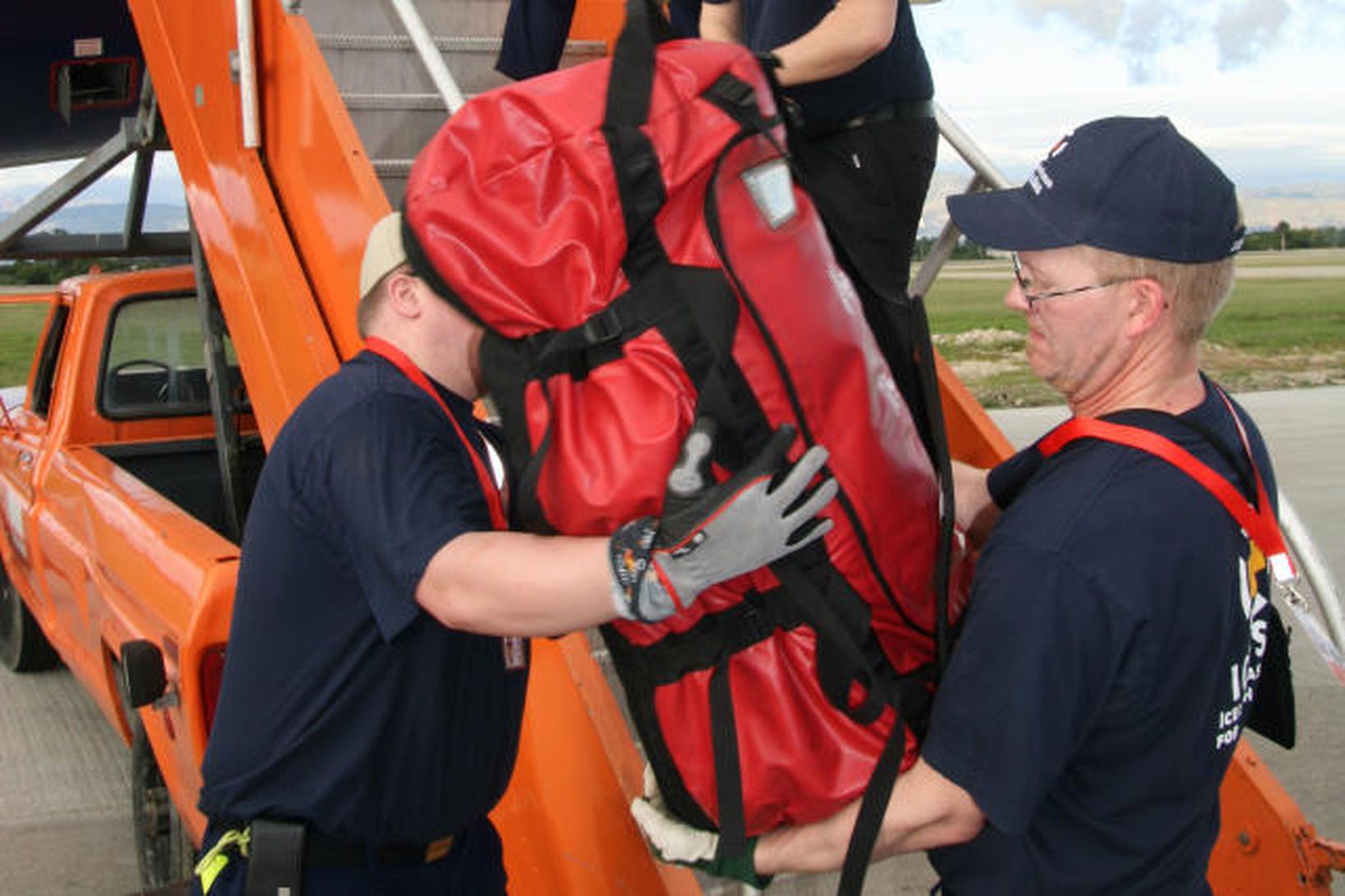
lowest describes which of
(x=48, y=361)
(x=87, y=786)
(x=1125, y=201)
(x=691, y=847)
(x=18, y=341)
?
(x=18, y=341)

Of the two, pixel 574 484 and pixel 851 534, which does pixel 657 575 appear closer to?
pixel 574 484

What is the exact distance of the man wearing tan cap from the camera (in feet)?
6.27

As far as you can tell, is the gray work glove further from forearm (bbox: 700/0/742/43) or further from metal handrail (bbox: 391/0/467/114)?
forearm (bbox: 700/0/742/43)

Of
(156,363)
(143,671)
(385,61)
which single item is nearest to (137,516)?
(143,671)

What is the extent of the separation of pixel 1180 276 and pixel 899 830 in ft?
2.78

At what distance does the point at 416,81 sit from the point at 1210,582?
10.2ft

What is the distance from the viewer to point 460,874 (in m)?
2.43

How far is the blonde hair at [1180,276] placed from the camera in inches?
73.4

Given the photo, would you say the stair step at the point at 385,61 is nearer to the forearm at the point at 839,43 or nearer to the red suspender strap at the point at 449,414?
the forearm at the point at 839,43

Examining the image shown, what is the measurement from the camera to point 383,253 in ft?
7.00

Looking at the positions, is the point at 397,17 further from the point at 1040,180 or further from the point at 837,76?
the point at 1040,180

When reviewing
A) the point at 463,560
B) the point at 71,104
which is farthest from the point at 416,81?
the point at 71,104

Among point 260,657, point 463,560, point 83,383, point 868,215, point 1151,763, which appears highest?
point 868,215

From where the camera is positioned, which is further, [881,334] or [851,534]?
[881,334]
